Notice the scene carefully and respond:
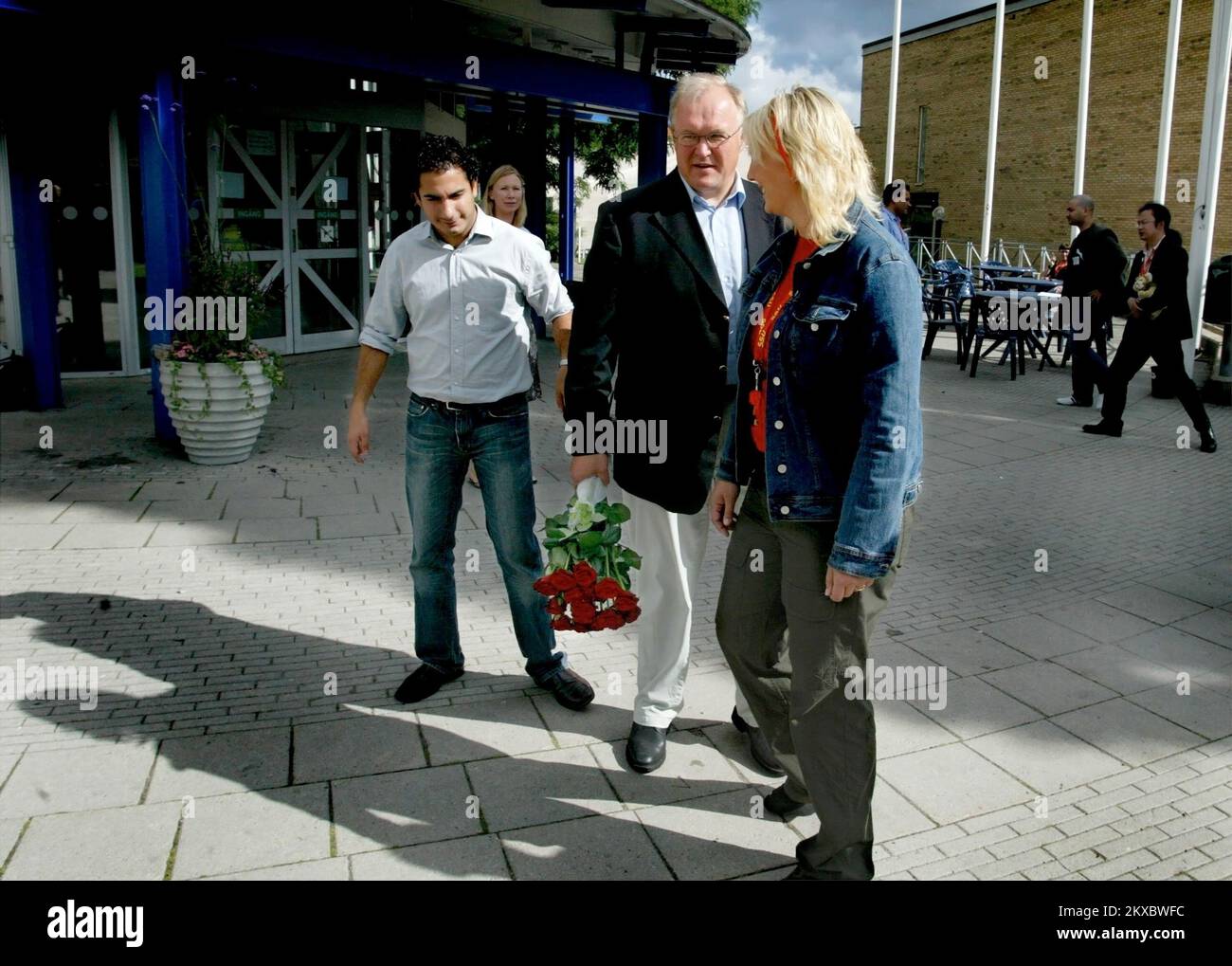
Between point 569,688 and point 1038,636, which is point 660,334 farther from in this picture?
point 1038,636

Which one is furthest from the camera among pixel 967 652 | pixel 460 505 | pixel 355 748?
pixel 967 652

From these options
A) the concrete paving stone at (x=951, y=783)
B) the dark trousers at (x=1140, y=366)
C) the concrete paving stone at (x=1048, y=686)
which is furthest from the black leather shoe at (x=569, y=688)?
the dark trousers at (x=1140, y=366)

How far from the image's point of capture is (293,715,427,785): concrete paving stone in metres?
3.62

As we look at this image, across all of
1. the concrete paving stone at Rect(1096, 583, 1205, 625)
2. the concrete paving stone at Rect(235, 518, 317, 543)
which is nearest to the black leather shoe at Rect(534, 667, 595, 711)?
the concrete paving stone at Rect(235, 518, 317, 543)

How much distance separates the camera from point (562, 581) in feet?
11.0

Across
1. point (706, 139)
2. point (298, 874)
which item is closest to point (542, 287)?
point (706, 139)

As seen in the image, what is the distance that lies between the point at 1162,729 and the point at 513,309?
2915mm

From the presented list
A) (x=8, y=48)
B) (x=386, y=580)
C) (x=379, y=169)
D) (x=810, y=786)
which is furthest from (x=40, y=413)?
(x=810, y=786)

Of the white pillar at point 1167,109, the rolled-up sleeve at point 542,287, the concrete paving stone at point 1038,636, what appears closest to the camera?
the rolled-up sleeve at point 542,287

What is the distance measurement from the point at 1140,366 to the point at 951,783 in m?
6.47

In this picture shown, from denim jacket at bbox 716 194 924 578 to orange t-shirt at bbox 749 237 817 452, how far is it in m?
0.07

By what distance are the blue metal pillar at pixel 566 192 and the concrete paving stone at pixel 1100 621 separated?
1276 centimetres

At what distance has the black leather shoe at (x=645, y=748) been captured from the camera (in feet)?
12.0

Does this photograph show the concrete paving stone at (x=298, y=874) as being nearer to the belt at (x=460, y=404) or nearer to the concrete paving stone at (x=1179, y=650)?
the belt at (x=460, y=404)
